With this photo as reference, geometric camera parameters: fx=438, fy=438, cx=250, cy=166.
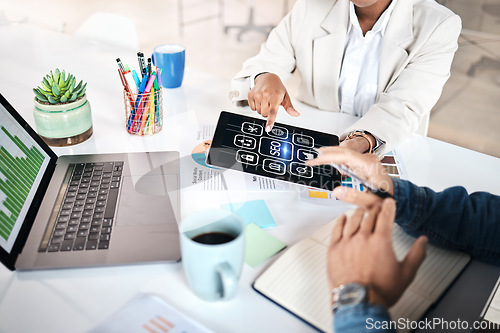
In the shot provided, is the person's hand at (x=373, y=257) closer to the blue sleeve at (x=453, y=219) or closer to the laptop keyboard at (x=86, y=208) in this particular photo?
the blue sleeve at (x=453, y=219)

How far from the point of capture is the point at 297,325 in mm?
600

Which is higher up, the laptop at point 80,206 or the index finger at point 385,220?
the index finger at point 385,220

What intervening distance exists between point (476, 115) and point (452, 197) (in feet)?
7.24

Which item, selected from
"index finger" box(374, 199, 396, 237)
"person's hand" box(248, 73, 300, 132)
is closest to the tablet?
"person's hand" box(248, 73, 300, 132)

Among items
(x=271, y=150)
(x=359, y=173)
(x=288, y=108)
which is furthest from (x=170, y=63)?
(x=359, y=173)

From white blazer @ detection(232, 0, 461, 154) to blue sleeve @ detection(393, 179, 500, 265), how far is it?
0.32 meters

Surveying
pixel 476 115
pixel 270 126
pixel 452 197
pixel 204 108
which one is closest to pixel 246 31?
pixel 476 115

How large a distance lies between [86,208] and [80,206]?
1 cm

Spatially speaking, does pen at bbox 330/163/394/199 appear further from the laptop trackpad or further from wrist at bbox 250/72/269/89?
wrist at bbox 250/72/269/89

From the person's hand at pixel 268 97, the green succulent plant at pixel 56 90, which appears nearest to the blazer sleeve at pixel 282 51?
the person's hand at pixel 268 97

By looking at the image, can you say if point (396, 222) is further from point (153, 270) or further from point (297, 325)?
point (153, 270)

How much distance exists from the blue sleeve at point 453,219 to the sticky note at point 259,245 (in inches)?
8.0

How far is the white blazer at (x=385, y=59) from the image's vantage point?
111cm

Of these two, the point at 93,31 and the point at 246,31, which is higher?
the point at 93,31
